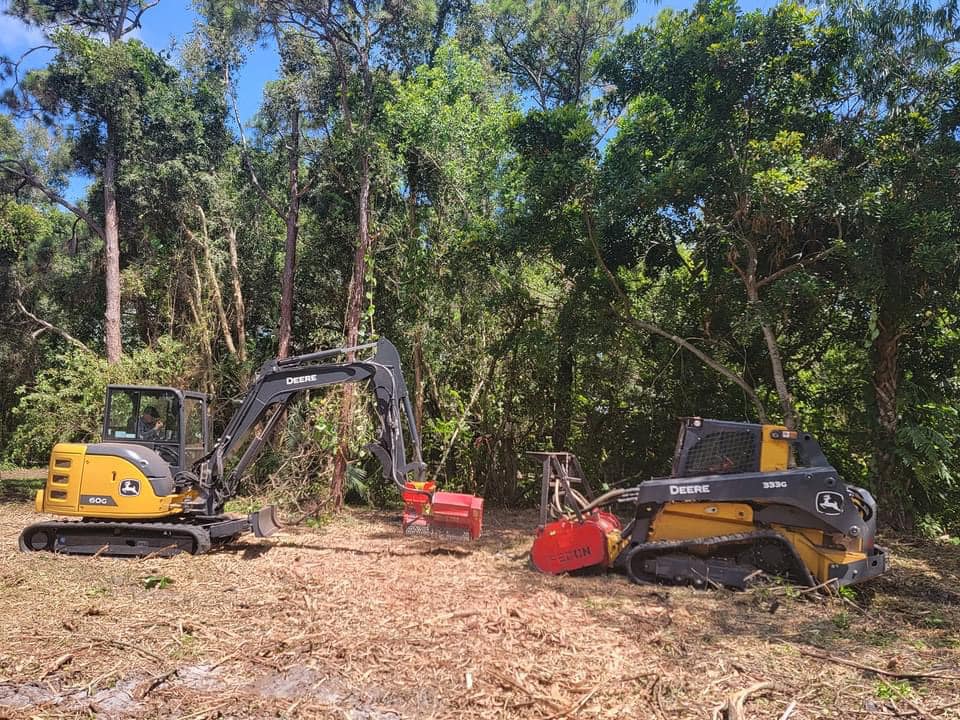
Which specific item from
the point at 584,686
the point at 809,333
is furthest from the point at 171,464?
the point at 809,333

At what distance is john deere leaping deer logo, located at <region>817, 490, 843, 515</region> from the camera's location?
6.51m

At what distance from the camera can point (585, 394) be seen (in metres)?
14.0

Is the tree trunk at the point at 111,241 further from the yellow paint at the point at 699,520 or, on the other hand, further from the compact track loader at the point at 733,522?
the yellow paint at the point at 699,520

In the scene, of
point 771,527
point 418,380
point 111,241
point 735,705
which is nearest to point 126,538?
point 418,380

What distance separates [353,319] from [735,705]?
A: 408 inches

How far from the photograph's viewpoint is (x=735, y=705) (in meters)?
4.07

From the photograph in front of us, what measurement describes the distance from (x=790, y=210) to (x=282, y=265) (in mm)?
12433

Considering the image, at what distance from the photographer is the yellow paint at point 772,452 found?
6937 mm

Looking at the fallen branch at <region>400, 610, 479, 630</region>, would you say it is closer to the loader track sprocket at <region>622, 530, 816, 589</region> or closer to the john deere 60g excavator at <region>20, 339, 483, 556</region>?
the loader track sprocket at <region>622, 530, 816, 589</region>

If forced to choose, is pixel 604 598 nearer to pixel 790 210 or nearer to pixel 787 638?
pixel 787 638

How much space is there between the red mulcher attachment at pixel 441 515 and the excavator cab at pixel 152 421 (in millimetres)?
2930

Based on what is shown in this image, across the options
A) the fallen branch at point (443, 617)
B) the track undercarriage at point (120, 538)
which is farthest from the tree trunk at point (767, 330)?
the track undercarriage at point (120, 538)

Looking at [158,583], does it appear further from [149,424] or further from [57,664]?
[57,664]

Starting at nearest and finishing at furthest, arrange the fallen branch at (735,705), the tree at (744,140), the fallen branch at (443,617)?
1. the fallen branch at (735,705)
2. the fallen branch at (443,617)
3. the tree at (744,140)
